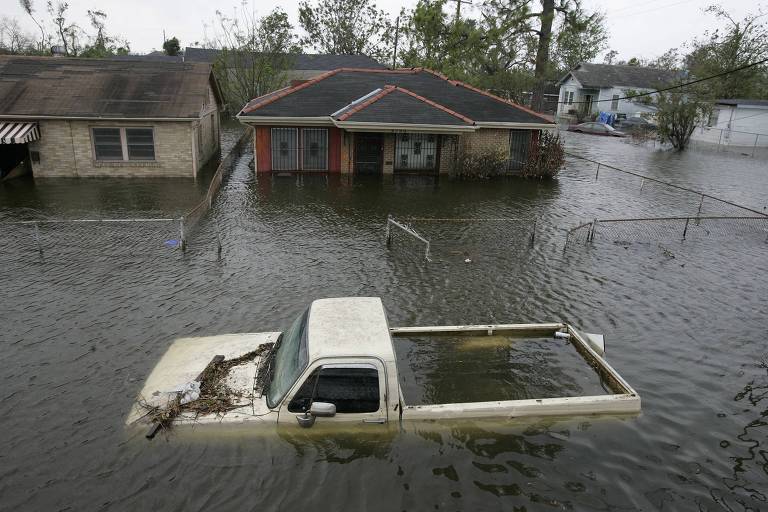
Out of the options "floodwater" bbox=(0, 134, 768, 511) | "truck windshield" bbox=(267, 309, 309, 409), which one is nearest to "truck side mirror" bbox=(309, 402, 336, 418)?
"truck windshield" bbox=(267, 309, 309, 409)

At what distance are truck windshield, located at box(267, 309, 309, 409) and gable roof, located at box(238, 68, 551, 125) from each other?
52.1 feet

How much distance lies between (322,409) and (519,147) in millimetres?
21949

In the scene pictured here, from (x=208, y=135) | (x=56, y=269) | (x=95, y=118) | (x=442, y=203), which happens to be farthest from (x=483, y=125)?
(x=56, y=269)

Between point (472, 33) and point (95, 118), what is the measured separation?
67.8ft

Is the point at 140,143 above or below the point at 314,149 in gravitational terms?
above

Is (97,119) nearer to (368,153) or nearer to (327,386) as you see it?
(368,153)

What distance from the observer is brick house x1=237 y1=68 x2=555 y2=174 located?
882 inches

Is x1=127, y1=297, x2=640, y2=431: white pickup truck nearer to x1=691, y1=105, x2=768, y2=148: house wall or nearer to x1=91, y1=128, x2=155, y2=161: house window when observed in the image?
x1=91, y1=128, x2=155, y2=161: house window

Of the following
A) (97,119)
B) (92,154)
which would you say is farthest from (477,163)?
(92,154)

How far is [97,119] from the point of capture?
21.0m

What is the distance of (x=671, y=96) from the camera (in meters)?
37.4

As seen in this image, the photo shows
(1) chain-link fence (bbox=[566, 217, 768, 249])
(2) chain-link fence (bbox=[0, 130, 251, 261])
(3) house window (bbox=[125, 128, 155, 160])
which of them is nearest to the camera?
(2) chain-link fence (bbox=[0, 130, 251, 261])

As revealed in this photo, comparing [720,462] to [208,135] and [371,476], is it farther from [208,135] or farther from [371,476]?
[208,135]

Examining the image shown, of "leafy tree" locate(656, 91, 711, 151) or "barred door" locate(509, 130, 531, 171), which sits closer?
"barred door" locate(509, 130, 531, 171)
